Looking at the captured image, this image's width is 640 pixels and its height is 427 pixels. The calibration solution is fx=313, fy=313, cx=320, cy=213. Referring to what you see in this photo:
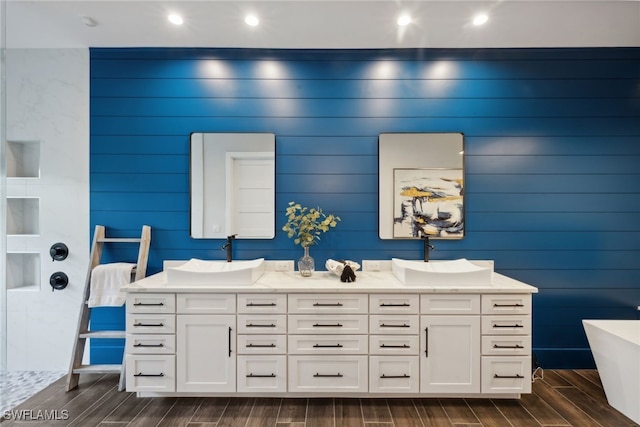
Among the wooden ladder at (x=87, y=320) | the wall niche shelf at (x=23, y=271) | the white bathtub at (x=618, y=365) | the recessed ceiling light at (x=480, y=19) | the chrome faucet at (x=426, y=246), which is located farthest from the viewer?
the wall niche shelf at (x=23, y=271)

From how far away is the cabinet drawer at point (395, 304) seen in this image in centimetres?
218

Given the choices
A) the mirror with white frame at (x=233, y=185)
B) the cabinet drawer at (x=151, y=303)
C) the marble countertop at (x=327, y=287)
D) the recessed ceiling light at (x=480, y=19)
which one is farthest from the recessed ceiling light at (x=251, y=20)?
the cabinet drawer at (x=151, y=303)

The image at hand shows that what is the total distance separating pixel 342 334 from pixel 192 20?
2.59 metres

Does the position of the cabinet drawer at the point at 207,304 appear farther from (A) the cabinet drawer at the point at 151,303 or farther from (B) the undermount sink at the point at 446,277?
(B) the undermount sink at the point at 446,277

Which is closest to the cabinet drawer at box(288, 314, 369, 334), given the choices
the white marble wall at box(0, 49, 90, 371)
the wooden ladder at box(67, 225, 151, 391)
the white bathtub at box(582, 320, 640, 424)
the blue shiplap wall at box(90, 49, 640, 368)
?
the blue shiplap wall at box(90, 49, 640, 368)

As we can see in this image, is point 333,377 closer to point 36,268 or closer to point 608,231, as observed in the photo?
point 608,231

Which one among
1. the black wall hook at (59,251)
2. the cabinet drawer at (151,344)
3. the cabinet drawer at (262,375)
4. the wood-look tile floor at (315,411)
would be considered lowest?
the wood-look tile floor at (315,411)

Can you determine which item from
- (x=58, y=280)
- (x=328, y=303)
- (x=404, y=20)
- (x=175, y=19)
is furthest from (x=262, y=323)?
(x=404, y=20)

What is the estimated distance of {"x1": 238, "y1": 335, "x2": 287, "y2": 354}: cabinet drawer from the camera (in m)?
2.18

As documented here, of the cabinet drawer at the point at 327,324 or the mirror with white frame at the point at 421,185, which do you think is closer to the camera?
the cabinet drawer at the point at 327,324

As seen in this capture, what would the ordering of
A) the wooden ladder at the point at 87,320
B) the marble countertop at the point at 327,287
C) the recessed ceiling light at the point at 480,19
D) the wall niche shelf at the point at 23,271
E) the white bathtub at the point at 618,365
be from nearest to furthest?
the white bathtub at the point at 618,365 → the marble countertop at the point at 327,287 → the recessed ceiling light at the point at 480,19 → the wooden ladder at the point at 87,320 → the wall niche shelf at the point at 23,271

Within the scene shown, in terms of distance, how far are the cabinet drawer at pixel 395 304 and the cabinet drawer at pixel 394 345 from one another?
0.17 meters

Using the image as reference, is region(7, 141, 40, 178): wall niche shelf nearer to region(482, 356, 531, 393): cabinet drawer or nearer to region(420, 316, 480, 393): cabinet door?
region(420, 316, 480, 393): cabinet door

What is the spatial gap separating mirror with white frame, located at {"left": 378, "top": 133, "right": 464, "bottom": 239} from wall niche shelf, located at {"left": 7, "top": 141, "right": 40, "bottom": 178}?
3098mm
